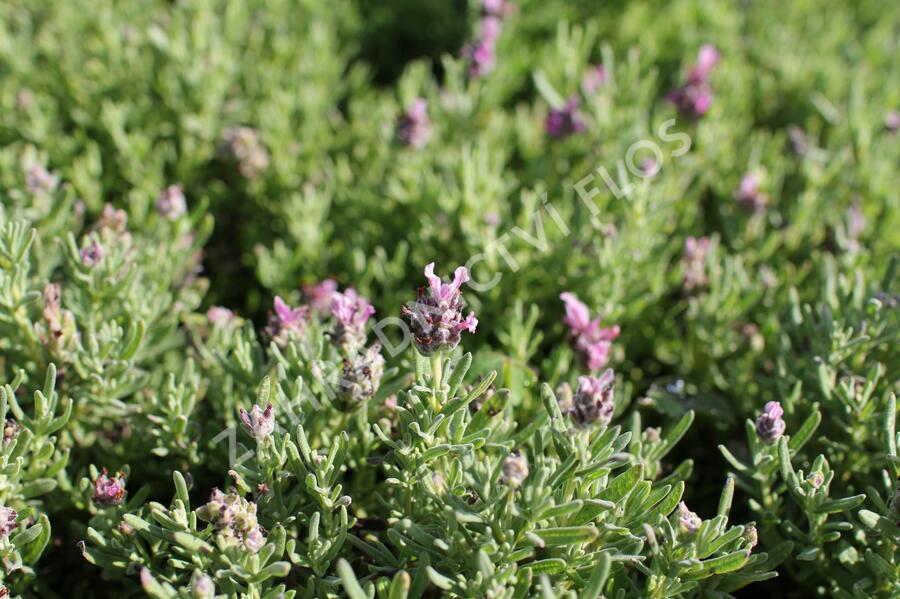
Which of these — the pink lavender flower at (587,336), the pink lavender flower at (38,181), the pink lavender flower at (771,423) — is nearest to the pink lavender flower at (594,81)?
the pink lavender flower at (587,336)

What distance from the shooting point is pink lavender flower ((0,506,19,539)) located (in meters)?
1.61

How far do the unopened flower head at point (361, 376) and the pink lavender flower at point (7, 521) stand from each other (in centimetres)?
68

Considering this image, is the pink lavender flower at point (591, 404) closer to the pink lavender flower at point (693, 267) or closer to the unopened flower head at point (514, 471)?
the unopened flower head at point (514, 471)

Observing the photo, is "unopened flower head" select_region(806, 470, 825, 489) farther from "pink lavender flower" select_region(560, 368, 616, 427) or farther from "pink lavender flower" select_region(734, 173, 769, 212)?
"pink lavender flower" select_region(734, 173, 769, 212)

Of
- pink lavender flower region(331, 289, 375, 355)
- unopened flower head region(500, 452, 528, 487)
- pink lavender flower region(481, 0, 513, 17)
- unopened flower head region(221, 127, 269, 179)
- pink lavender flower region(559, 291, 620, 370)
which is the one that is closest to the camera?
unopened flower head region(500, 452, 528, 487)

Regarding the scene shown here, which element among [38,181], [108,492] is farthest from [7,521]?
[38,181]

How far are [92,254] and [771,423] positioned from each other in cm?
162

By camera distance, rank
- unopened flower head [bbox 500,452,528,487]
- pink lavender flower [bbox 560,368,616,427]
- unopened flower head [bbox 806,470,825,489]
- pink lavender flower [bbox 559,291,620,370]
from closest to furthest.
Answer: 1. unopened flower head [bbox 500,452,528,487]
2. pink lavender flower [bbox 560,368,616,427]
3. unopened flower head [bbox 806,470,825,489]
4. pink lavender flower [bbox 559,291,620,370]

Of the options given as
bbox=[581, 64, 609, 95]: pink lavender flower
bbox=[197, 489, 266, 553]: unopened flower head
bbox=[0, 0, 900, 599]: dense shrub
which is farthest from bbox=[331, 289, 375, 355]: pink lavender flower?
bbox=[581, 64, 609, 95]: pink lavender flower

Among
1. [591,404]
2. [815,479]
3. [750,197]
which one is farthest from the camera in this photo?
[750,197]

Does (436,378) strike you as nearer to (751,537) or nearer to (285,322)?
(285,322)

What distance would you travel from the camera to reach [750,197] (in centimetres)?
265

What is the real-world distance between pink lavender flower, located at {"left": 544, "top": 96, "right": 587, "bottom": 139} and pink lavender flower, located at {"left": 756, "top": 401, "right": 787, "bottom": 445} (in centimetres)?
135

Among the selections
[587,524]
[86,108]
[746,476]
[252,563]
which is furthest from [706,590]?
[86,108]
